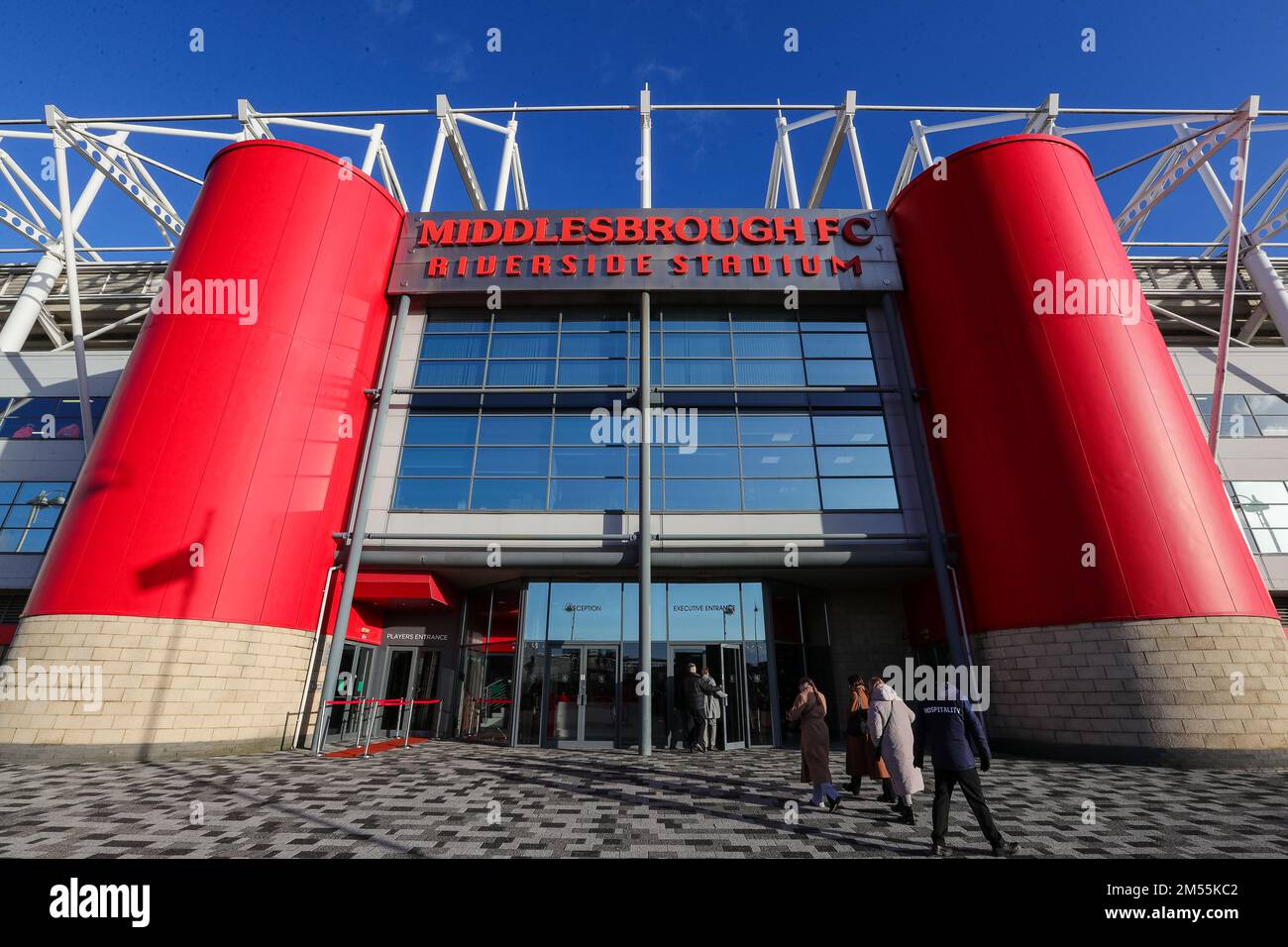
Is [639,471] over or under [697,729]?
over

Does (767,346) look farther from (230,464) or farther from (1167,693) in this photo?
(230,464)

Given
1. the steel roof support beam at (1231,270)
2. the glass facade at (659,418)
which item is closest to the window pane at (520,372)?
the glass facade at (659,418)

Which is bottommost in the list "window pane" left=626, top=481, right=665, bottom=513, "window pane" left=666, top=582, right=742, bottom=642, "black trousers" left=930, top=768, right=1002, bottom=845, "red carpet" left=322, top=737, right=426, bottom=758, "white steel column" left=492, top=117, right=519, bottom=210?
"red carpet" left=322, top=737, right=426, bottom=758

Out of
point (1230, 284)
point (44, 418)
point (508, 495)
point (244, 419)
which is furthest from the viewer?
point (44, 418)

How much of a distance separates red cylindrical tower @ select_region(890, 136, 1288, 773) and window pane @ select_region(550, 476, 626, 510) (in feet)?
27.8

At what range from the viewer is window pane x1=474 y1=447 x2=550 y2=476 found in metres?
15.5

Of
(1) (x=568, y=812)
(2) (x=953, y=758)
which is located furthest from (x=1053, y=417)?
(1) (x=568, y=812)

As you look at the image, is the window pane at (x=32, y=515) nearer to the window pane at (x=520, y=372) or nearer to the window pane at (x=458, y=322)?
the window pane at (x=458, y=322)

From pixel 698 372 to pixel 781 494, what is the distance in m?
4.40

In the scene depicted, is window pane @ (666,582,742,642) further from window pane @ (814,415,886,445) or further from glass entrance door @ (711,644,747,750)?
window pane @ (814,415,886,445)

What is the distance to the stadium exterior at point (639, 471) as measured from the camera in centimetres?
1111

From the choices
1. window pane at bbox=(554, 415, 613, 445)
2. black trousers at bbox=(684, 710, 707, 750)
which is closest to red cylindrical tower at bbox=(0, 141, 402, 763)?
window pane at bbox=(554, 415, 613, 445)

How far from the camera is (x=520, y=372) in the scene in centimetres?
1689
